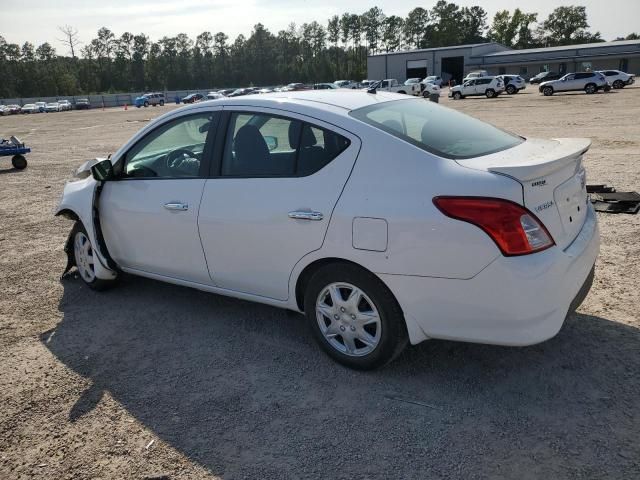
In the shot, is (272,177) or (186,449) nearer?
(186,449)

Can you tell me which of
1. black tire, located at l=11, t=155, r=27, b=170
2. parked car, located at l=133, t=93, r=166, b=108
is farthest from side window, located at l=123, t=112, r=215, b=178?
parked car, located at l=133, t=93, r=166, b=108

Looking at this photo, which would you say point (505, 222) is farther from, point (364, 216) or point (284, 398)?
point (284, 398)

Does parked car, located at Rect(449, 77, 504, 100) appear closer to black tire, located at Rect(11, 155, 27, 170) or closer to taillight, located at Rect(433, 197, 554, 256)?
black tire, located at Rect(11, 155, 27, 170)

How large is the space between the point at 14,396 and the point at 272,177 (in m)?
2.17

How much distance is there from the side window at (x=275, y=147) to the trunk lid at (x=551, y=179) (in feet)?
2.81

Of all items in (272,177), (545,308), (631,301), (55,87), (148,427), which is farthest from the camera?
(55,87)

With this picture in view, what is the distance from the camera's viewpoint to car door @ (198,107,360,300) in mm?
3326

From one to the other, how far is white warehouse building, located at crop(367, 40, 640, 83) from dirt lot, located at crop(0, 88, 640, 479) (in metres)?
80.6

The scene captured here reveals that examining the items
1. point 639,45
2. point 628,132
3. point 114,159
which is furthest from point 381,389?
point 639,45

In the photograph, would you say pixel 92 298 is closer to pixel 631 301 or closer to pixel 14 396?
pixel 14 396

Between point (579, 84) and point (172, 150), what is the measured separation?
4155 cm

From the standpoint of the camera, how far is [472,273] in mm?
2836

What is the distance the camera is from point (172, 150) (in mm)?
4500

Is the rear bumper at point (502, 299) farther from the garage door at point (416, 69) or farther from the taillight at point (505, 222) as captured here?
the garage door at point (416, 69)
